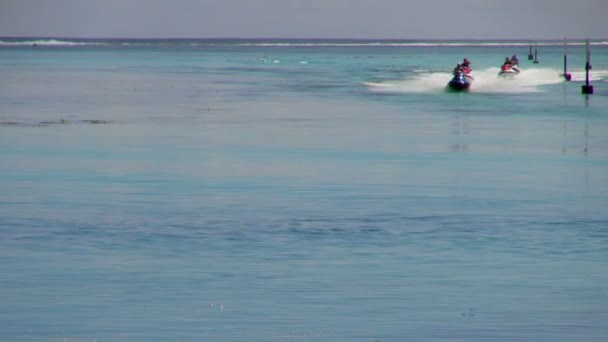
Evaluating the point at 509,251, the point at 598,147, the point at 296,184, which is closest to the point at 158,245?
the point at 509,251

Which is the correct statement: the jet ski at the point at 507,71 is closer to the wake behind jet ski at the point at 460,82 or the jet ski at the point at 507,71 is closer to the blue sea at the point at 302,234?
the wake behind jet ski at the point at 460,82

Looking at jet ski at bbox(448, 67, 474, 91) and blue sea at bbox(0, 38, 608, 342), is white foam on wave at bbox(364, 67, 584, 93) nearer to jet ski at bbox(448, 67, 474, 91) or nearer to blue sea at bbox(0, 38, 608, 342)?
jet ski at bbox(448, 67, 474, 91)

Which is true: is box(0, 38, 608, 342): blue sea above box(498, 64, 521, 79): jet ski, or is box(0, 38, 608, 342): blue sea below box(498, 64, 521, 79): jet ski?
above

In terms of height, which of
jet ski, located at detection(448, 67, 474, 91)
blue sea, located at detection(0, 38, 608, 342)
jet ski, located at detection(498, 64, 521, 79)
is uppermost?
blue sea, located at detection(0, 38, 608, 342)

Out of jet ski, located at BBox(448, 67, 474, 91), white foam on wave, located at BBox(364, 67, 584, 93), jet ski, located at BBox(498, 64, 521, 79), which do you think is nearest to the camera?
jet ski, located at BBox(448, 67, 474, 91)

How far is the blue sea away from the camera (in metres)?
12.9

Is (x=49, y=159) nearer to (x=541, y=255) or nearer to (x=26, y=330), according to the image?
(x=541, y=255)

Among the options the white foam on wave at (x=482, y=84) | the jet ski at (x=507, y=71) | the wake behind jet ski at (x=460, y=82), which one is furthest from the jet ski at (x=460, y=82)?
the jet ski at (x=507, y=71)

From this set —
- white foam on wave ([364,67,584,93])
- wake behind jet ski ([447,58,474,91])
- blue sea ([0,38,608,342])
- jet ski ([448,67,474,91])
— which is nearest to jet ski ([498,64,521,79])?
white foam on wave ([364,67,584,93])

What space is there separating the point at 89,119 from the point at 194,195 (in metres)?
25.4

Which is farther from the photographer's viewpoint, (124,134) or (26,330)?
(124,134)

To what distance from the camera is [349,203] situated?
22.3 metres

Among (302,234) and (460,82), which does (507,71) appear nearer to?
(460,82)

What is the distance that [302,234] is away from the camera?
18672mm
